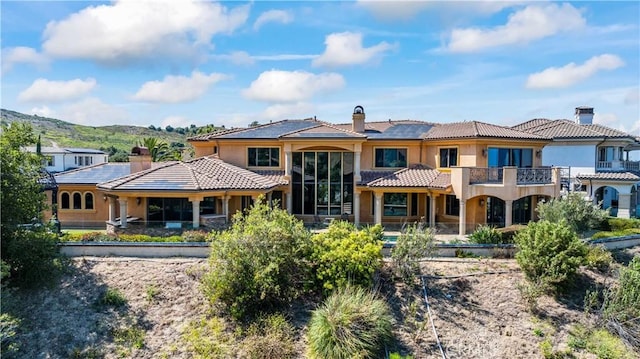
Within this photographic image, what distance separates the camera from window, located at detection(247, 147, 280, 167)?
2933cm

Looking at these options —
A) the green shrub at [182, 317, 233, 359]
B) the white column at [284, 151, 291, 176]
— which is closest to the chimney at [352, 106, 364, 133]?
the white column at [284, 151, 291, 176]

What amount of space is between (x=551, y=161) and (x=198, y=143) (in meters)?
26.7

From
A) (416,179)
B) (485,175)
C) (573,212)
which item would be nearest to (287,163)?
(416,179)

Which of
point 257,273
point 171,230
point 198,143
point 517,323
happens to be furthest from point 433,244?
point 198,143

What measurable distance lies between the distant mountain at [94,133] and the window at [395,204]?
76.3m

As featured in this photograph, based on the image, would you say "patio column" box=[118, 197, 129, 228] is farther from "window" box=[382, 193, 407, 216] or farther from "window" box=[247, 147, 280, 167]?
"window" box=[382, 193, 407, 216]

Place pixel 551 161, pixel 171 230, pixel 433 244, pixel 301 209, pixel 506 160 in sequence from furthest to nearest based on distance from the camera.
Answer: pixel 551 161
pixel 301 209
pixel 506 160
pixel 171 230
pixel 433 244

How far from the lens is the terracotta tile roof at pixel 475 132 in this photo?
26.2m

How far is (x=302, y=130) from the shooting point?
28.7 m

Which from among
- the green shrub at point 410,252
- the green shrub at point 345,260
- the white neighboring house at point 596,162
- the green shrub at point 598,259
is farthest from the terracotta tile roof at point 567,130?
the green shrub at point 345,260

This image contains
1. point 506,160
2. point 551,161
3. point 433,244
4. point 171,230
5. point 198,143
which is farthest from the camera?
point 551,161

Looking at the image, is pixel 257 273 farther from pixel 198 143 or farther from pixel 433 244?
pixel 198 143

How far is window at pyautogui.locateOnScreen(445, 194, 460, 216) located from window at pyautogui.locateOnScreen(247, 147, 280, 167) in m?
11.1

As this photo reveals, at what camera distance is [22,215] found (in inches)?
698
